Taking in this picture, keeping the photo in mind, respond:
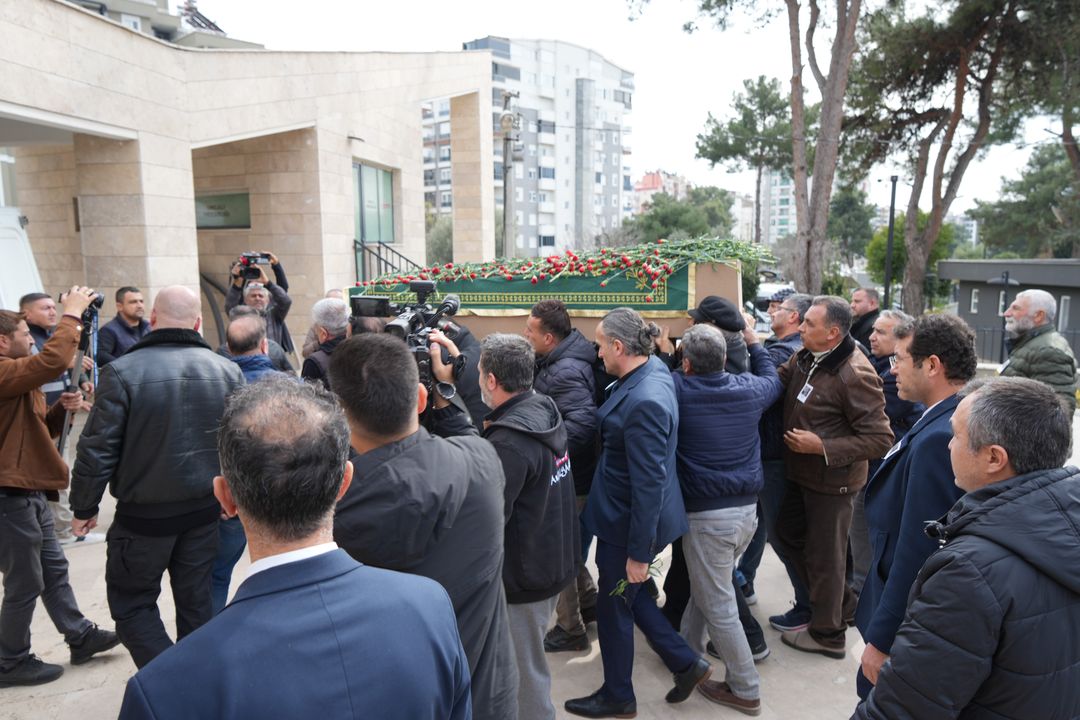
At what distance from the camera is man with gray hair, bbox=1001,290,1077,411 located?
4703mm

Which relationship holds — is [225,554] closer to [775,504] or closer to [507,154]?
[775,504]

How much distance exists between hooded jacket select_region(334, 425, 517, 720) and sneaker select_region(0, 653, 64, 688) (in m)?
2.74

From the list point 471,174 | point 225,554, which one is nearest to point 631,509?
point 225,554

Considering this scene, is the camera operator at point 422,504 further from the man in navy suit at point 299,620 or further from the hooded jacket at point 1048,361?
the hooded jacket at point 1048,361

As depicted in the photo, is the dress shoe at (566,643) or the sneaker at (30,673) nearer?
the sneaker at (30,673)

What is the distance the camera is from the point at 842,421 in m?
4.01

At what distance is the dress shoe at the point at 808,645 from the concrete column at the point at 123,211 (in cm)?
683

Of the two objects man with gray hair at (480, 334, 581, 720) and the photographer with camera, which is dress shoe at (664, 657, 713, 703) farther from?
the photographer with camera

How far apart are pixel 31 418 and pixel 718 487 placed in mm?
3407

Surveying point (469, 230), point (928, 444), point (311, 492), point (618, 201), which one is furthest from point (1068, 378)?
point (618, 201)

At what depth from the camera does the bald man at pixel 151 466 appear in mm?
3174

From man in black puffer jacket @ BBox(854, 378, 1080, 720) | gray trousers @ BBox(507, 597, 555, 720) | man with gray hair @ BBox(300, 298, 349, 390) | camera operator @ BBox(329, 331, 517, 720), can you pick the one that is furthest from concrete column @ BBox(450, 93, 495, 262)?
man in black puffer jacket @ BBox(854, 378, 1080, 720)

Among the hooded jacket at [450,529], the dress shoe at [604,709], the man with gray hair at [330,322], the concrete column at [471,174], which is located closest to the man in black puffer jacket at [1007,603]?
the hooded jacket at [450,529]

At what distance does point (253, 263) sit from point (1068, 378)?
261 inches
